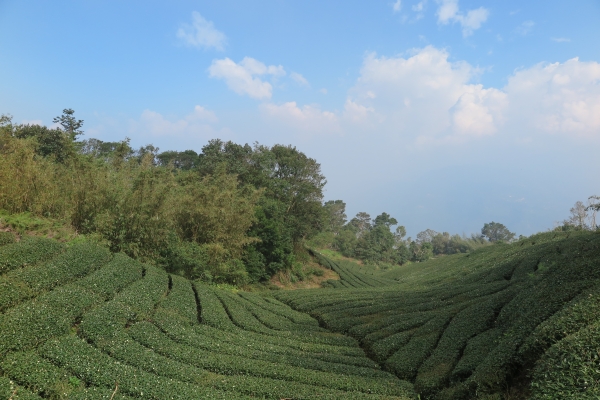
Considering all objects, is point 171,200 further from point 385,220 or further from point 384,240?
point 385,220

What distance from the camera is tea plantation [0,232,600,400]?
8.07 m

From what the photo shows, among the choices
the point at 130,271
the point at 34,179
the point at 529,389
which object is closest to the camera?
the point at 529,389

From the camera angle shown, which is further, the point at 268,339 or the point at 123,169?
the point at 123,169

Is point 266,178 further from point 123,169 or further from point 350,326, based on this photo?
point 350,326

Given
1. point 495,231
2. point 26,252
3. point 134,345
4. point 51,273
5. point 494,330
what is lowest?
point 134,345

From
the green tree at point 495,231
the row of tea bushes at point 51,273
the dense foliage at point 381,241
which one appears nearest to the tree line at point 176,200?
the row of tea bushes at point 51,273

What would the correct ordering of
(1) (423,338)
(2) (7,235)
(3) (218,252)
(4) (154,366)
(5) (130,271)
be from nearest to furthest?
(4) (154,366) → (2) (7,235) → (1) (423,338) → (5) (130,271) → (3) (218,252)

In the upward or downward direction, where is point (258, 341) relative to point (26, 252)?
downward

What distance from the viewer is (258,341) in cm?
1294

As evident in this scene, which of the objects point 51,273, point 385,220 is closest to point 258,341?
point 51,273

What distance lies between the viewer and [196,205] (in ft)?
77.4

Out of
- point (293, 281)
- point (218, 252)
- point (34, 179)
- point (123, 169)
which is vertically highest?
point (123, 169)

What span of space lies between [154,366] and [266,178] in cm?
2837

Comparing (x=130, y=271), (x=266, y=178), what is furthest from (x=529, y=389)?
(x=266, y=178)
